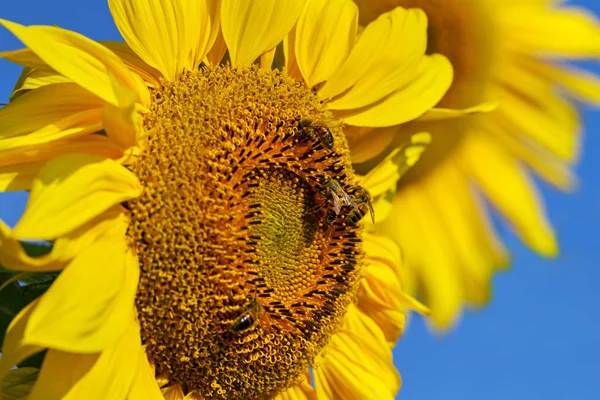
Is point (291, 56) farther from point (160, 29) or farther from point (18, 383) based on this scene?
point (18, 383)

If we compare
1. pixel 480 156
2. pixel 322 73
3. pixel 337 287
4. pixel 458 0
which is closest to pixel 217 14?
pixel 322 73

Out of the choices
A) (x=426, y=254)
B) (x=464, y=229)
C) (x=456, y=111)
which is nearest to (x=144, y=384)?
(x=456, y=111)

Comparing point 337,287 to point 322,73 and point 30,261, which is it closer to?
point 322,73

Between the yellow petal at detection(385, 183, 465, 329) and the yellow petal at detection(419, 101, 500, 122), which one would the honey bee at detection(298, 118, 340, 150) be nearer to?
the yellow petal at detection(419, 101, 500, 122)

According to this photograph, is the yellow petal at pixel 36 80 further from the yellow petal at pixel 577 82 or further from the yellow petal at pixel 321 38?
the yellow petal at pixel 577 82

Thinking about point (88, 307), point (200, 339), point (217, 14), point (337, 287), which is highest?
point (217, 14)

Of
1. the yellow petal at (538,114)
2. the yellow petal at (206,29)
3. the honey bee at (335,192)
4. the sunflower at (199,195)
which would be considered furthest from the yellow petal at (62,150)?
the yellow petal at (538,114)

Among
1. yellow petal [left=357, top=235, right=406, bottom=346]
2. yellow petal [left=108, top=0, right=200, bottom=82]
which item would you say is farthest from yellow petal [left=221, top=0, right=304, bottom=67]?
yellow petal [left=357, top=235, right=406, bottom=346]
